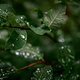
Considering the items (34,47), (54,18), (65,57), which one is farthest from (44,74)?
(34,47)

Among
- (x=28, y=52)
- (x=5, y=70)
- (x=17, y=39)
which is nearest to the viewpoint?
(x=17, y=39)

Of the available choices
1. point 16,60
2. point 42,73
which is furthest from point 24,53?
point 42,73

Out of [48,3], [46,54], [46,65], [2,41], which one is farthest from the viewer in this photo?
[48,3]

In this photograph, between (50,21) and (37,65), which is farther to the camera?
(37,65)

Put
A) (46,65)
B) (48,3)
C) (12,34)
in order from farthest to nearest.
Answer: (48,3) < (46,65) < (12,34)

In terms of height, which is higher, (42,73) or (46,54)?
(42,73)

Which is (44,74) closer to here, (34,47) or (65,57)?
(65,57)

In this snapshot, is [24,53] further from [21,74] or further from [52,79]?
[52,79]
